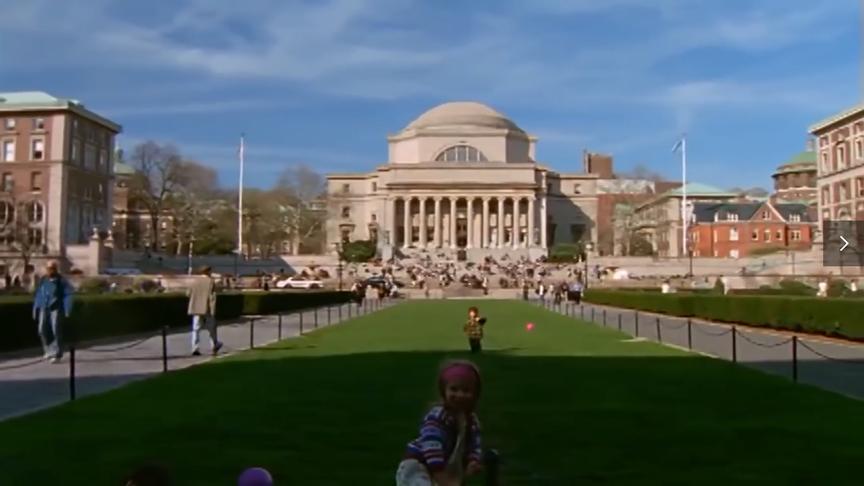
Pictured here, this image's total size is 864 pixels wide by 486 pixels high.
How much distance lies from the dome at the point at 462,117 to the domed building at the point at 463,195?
151 mm

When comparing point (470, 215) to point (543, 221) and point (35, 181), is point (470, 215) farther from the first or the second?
point (35, 181)

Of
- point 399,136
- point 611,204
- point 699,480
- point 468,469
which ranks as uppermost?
point 399,136

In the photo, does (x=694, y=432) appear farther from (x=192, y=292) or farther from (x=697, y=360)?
(x=192, y=292)

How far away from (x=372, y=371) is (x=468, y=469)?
42.6 ft

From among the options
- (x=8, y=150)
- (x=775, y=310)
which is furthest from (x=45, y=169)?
(x=775, y=310)

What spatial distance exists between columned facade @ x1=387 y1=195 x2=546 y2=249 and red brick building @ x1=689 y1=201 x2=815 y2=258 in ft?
82.1

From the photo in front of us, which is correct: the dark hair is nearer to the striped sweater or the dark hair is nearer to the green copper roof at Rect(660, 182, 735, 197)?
the striped sweater

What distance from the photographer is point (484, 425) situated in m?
11.5

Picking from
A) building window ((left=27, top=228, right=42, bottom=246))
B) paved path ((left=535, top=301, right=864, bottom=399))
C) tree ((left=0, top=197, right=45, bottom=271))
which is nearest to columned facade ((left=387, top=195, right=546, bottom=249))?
building window ((left=27, top=228, right=42, bottom=246))

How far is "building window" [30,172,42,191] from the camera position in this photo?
96562 mm

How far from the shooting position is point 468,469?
5.04 m

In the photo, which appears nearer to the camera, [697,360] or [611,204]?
[697,360]

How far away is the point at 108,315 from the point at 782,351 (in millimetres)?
17579

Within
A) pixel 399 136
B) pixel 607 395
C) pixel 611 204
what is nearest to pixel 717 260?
pixel 611 204
